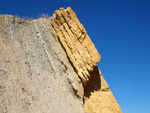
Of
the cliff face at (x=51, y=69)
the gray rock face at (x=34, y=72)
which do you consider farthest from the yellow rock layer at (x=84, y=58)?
the gray rock face at (x=34, y=72)

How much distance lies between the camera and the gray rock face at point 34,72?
470 inches

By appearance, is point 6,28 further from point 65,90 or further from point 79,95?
point 79,95

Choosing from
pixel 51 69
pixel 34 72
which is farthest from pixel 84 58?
→ pixel 34 72

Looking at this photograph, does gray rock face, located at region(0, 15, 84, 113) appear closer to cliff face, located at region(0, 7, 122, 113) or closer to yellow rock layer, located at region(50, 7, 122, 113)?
cliff face, located at region(0, 7, 122, 113)

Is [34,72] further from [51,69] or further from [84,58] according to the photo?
[84,58]

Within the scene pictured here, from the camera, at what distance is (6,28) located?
14.8 m

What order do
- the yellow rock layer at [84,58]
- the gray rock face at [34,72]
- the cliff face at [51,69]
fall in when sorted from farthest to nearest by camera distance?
1. the yellow rock layer at [84,58]
2. the cliff face at [51,69]
3. the gray rock face at [34,72]

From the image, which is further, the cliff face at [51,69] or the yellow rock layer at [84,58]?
the yellow rock layer at [84,58]

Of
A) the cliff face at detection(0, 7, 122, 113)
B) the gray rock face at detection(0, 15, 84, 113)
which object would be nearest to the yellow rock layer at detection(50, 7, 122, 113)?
the cliff face at detection(0, 7, 122, 113)

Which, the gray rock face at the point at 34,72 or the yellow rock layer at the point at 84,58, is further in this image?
the yellow rock layer at the point at 84,58

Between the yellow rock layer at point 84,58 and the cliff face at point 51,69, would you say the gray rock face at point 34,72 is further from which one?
the yellow rock layer at point 84,58

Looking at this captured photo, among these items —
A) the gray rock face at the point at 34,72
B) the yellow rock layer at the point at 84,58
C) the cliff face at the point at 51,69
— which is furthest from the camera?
the yellow rock layer at the point at 84,58

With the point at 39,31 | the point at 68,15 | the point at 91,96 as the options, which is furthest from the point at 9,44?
the point at 91,96

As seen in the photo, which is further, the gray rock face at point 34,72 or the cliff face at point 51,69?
the cliff face at point 51,69
